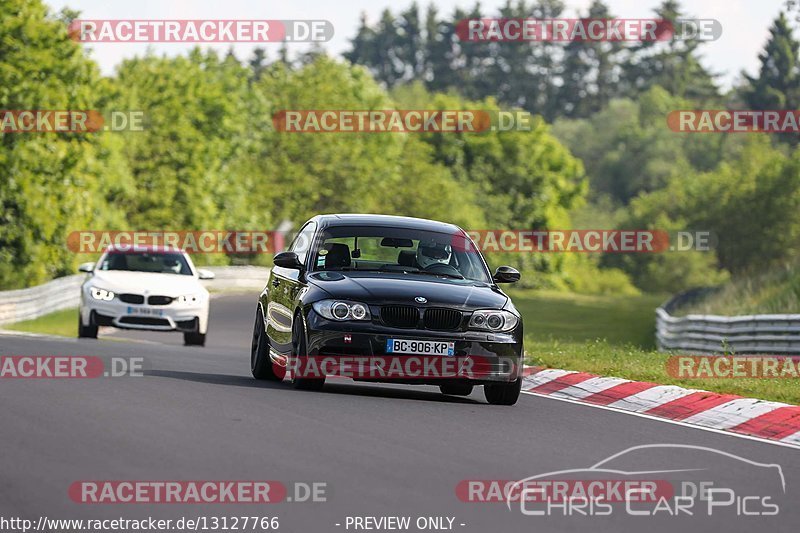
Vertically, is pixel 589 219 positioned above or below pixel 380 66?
below

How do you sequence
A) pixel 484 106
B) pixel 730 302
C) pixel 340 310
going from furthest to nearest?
pixel 484 106, pixel 730 302, pixel 340 310

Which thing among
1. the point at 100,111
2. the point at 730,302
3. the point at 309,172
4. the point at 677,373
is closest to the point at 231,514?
the point at 677,373

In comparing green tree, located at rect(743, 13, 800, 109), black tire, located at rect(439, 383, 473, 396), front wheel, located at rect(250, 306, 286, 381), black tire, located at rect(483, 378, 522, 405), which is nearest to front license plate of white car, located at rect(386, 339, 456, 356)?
black tire, located at rect(483, 378, 522, 405)

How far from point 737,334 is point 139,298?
10.0m

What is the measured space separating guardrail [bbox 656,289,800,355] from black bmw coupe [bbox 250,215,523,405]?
9.05 metres

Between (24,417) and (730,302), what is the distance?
29669 millimetres

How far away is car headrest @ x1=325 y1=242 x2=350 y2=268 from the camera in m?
15.4

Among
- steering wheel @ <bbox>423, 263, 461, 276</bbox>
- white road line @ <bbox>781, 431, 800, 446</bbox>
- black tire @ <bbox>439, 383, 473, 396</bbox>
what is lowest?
black tire @ <bbox>439, 383, 473, 396</bbox>

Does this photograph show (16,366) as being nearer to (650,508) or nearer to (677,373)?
(677,373)

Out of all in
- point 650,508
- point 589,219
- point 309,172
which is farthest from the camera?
point 589,219

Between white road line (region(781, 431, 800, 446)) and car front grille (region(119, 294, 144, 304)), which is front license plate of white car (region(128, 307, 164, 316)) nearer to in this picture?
car front grille (region(119, 294, 144, 304))

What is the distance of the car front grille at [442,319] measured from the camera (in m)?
14.3

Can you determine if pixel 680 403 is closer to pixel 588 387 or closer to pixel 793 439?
pixel 588 387

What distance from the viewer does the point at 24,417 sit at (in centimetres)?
1188
